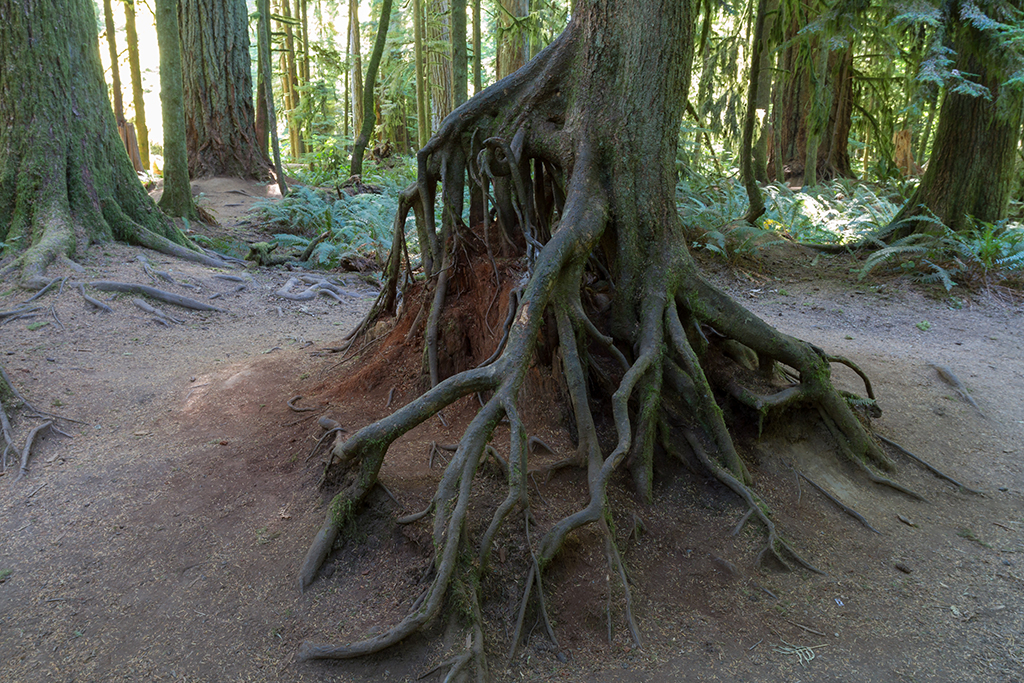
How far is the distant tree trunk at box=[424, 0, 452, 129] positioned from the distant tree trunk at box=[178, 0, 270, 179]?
195 inches

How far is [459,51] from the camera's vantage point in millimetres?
8086

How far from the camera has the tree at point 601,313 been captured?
135 inches

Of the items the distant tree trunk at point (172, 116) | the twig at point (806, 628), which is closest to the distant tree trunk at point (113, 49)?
the distant tree trunk at point (172, 116)

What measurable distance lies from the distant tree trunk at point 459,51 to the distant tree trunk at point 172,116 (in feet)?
16.2

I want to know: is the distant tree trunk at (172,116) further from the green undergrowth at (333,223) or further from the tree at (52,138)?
the green undergrowth at (333,223)

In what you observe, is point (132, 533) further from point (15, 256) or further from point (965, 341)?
point (965, 341)

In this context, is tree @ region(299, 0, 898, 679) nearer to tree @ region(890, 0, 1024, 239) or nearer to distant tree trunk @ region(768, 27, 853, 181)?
tree @ region(890, 0, 1024, 239)

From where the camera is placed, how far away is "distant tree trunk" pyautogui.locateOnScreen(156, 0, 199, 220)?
386 inches

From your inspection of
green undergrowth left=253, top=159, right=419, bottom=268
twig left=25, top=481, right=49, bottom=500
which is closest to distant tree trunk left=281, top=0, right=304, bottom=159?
green undergrowth left=253, top=159, right=419, bottom=268

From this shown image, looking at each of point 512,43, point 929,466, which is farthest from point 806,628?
point 512,43

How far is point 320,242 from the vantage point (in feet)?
37.8

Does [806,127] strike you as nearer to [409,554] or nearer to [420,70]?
[420,70]

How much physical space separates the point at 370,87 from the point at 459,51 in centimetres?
695

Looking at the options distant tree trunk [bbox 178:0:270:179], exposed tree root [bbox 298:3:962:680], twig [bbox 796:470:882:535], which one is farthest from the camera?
distant tree trunk [bbox 178:0:270:179]
